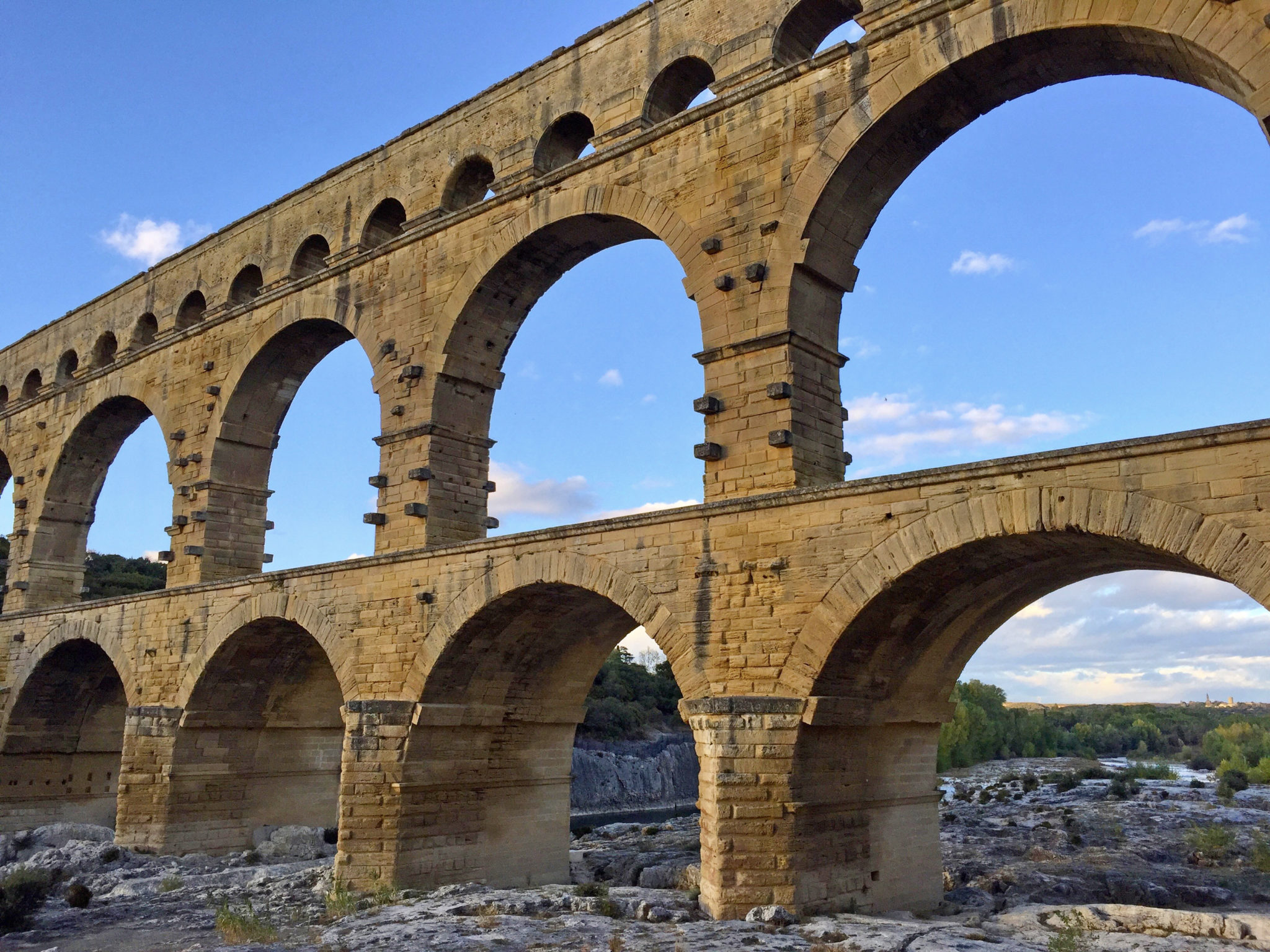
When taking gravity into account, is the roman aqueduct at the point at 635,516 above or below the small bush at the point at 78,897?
above

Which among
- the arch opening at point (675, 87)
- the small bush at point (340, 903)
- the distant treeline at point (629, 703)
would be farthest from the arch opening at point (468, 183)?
the distant treeline at point (629, 703)

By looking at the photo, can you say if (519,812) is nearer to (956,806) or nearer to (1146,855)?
(1146,855)

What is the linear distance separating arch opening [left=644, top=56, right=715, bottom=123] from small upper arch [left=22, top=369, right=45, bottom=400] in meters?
17.7

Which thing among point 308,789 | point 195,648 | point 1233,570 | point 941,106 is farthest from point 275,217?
point 1233,570

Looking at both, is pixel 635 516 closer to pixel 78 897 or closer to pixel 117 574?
pixel 78 897

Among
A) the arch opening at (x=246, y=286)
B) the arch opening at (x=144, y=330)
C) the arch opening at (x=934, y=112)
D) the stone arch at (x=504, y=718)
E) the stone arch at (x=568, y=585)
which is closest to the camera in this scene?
the arch opening at (x=934, y=112)

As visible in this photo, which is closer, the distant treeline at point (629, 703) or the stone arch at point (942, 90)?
the stone arch at point (942, 90)

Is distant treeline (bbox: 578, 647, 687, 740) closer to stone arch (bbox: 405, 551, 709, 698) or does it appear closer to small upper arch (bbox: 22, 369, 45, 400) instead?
small upper arch (bbox: 22, 369, 45, 400)

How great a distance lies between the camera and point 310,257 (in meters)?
17.3

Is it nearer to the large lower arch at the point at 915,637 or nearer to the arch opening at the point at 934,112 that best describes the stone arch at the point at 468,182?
the arch opening at the point at 934,112

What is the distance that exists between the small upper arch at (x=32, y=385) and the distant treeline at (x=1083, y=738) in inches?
1001

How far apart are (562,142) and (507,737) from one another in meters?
7.73

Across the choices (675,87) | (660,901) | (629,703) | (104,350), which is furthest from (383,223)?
(629,703)

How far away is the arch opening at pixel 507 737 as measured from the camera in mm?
12141
